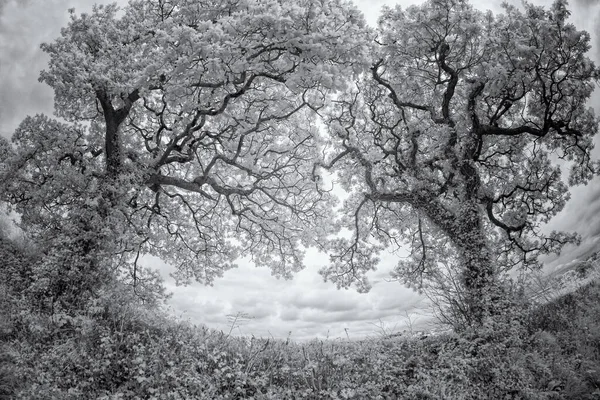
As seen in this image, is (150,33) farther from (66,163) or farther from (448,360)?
(448,360)

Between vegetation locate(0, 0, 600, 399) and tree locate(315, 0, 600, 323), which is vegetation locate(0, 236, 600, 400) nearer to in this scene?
vegetation locate(0, 0, 600, 399)

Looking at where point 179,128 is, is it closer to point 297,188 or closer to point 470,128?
point 297,188

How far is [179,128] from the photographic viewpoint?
12.2 meters

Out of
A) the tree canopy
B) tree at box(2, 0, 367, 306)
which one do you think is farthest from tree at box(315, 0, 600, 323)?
tree at box(2, 0, 367, 306)

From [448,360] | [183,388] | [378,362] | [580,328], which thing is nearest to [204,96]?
[183,388]

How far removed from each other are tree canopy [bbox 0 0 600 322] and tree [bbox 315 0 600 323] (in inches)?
2.5

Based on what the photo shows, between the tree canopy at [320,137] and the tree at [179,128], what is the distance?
0.07 metres

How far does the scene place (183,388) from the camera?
529 cm

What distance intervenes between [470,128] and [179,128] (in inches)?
413

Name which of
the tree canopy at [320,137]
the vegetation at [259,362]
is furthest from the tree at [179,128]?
the vegetation at [259,362]

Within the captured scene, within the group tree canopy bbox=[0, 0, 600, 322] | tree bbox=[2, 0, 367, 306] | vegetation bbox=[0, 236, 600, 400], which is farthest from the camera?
tree canopy bbox=[0, 0, 600, 322]

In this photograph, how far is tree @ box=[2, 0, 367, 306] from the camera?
761 cm

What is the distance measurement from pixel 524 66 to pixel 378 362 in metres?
10.5

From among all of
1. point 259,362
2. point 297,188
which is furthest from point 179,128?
point 259,362
